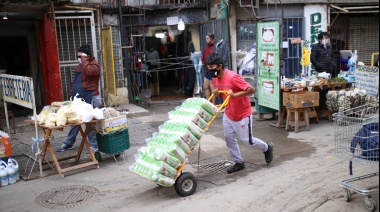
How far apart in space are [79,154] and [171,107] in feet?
18.0

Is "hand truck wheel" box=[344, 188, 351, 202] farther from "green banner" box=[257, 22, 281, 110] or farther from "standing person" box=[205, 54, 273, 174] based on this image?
"green banner" box=[257, 22, 281, 110]

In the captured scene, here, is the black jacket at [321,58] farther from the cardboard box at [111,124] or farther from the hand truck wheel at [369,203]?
the hand truck wheel at [369,203]

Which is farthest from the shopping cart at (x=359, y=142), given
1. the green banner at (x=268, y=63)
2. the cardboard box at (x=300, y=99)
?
the green banner at (x=268, y=63)

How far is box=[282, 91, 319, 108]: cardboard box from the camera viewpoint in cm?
817

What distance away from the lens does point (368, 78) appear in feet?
21.9

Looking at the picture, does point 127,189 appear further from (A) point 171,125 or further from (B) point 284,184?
(B) point 284,184

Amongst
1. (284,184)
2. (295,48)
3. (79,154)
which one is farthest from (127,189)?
(295,48)

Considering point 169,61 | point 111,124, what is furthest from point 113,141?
point 169,61

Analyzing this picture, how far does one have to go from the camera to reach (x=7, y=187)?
5980 mm

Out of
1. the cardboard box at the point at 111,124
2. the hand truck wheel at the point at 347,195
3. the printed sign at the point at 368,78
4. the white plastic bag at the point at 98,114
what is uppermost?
the printed sign at the point at 368,78

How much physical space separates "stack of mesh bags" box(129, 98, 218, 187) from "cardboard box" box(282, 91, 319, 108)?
3.32 m

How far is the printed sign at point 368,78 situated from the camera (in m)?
6.48

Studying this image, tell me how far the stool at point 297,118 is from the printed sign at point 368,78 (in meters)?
1.65

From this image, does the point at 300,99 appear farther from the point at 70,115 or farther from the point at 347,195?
the point at 70,115
